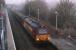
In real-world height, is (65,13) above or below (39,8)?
below

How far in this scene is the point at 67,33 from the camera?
98.9ft

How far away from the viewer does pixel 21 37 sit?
92.7 ft

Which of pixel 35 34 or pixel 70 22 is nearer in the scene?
pixel 35 34

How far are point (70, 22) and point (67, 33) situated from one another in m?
6.75

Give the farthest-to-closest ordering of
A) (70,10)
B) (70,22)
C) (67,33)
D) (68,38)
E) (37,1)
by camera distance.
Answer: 1. (37,1)
2. (70,10)
3. (70,22)
4. (67,33)
5. (68,38)

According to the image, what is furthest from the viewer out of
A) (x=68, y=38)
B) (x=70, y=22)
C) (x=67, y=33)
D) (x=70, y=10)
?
(x=70, y=10)

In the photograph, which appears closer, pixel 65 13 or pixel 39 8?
pixel 65 13

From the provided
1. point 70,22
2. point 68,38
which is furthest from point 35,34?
point 70,22

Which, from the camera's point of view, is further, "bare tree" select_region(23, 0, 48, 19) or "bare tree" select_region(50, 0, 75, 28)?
"bare tree" select_region(23, 0, 48, 19)

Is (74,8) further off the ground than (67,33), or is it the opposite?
(74,8)

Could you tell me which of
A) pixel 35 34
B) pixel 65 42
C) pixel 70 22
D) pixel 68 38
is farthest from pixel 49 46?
pixel 70 22

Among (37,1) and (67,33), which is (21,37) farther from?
(37,1)

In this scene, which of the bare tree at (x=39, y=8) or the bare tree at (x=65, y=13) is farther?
the bare tree at (x=39, y=8)

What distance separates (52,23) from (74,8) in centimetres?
481
